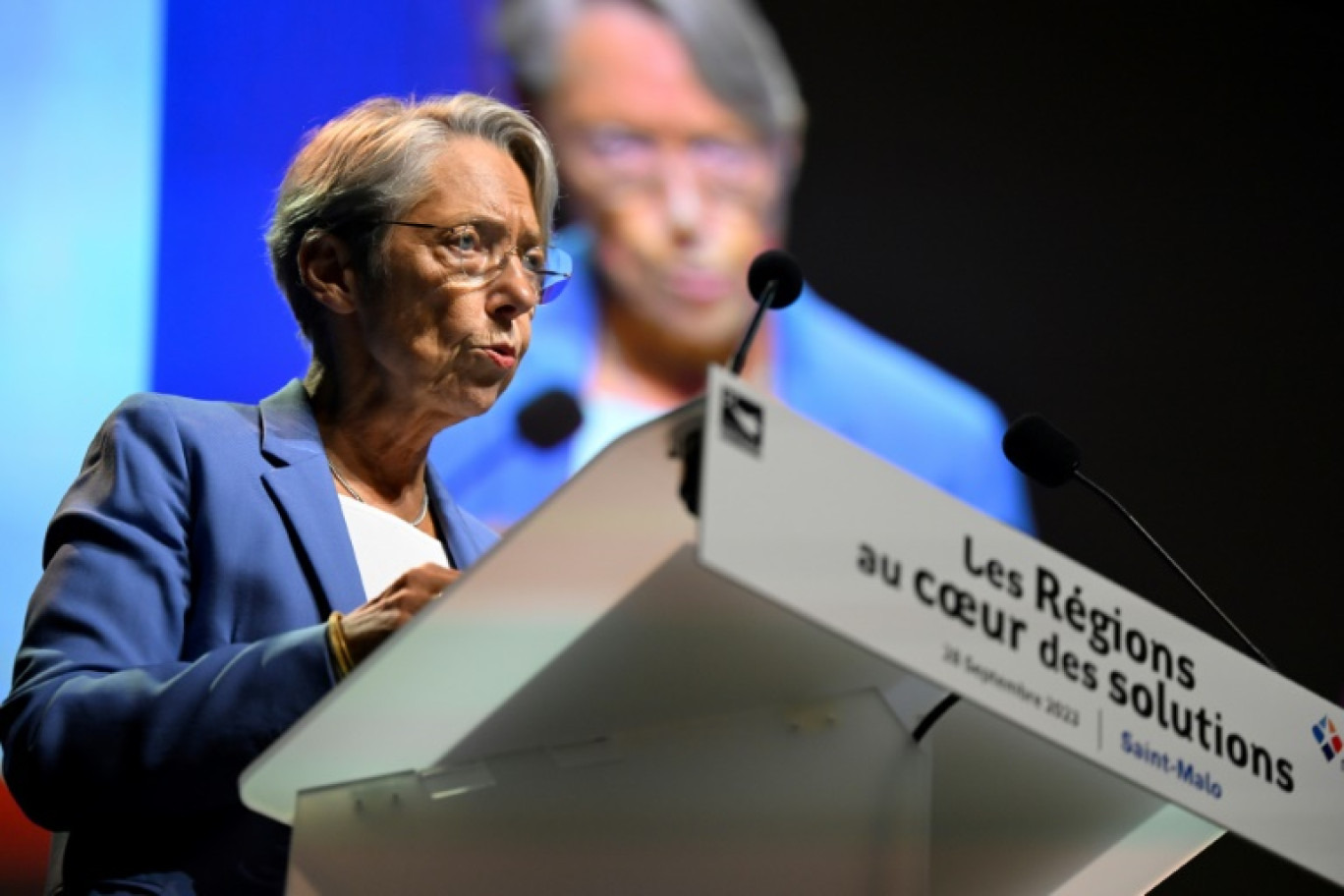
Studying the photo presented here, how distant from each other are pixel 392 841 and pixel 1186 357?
111 inches

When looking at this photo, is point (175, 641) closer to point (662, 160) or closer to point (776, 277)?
point (776, 277)

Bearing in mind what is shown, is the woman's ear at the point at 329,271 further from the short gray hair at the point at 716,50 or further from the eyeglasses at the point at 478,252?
the short gray hair at the point at 716,50

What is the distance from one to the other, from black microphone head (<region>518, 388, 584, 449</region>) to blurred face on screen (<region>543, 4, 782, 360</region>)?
0.73 ft

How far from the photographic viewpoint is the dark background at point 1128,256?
357 cm

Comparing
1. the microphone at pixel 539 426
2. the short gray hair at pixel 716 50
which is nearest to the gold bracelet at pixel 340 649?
the microphone at pixel 539 426

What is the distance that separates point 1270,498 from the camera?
151 inches

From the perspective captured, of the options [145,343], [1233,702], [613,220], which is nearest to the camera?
[1233,702]

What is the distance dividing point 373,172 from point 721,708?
1188 mm

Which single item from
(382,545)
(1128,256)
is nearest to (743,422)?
(382,545)

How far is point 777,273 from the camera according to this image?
1.86m

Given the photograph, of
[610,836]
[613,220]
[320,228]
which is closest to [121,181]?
[320,228]

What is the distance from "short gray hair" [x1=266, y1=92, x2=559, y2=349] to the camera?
239cm

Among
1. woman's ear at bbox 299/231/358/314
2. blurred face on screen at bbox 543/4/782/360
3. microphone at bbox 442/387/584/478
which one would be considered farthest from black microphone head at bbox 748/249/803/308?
blurred face on screen at bbox 543/4/782/360

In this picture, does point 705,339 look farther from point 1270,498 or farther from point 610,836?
point 610,836
